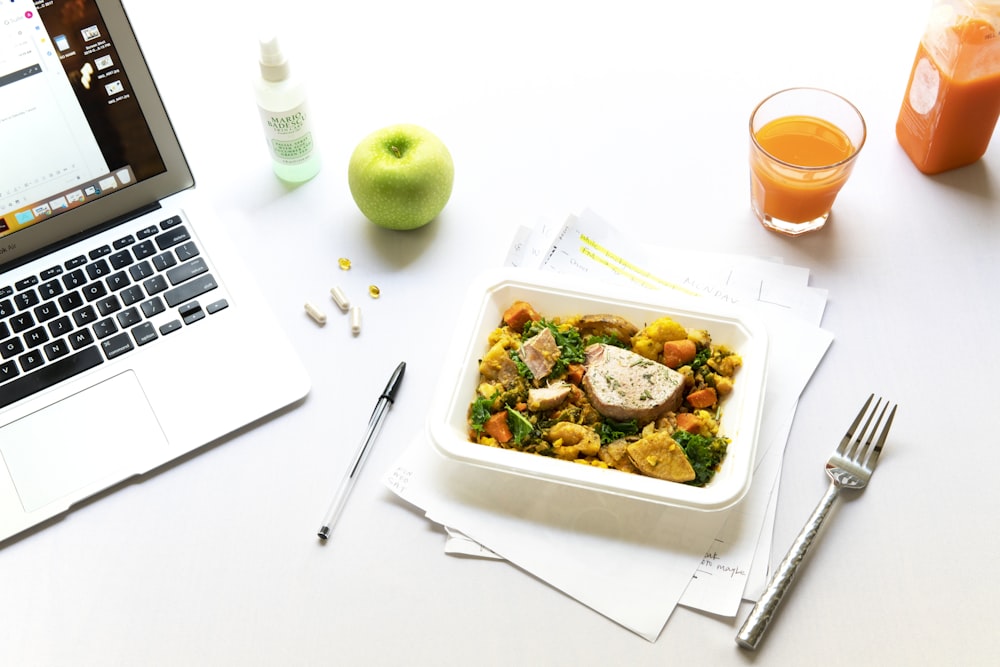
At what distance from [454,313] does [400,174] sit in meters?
0.18

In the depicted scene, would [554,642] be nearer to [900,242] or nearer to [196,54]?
[900,242]

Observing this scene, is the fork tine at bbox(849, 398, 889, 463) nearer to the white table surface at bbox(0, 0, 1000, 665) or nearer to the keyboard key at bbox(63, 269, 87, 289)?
the white table surface at bbox(0, 0, 1000, 665)

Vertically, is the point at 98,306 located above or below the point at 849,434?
A: above

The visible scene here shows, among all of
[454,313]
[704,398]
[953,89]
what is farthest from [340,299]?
[953,89]

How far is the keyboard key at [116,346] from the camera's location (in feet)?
3.35

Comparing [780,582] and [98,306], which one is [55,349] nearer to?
[98,306]

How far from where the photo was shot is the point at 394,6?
140cm

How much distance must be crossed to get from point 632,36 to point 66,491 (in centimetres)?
98

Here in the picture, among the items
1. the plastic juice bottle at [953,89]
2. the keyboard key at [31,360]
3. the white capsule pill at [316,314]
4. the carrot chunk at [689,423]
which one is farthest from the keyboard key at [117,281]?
the plastic juice bottle at [953,89]

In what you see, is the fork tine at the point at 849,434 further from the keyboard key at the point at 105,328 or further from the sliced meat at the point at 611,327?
the keyboard key at the point at 105,328

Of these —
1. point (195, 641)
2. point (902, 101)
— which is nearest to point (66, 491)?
point (195, 641)

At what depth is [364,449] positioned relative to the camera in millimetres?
983

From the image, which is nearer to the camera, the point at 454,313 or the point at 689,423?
the point at 689,423

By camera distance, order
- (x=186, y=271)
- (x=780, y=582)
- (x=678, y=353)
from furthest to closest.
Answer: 1. (x=186, y=271)
2. (x=678, y=353)
3. (x=780, y=582)
